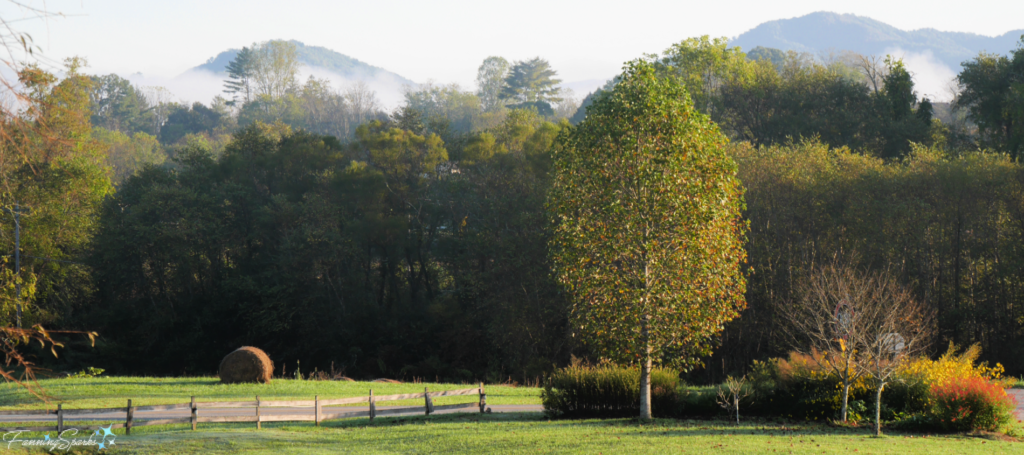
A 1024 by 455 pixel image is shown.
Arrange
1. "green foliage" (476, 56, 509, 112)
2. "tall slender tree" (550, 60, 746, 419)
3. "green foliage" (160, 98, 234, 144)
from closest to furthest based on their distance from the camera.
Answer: "tall slender tree" (550, 60, 746, 419)
"green foliage" (160, 98, 234, 144)
"green foliage" (476, 56, 509, 112)

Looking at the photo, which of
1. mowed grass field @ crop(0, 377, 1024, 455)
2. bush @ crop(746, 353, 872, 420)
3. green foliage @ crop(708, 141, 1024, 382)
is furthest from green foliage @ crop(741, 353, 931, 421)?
green foliage @ crop(708, 141, 1024, 382)

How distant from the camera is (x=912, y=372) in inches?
741

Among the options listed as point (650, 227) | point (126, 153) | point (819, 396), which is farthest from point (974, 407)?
point (126, 153)

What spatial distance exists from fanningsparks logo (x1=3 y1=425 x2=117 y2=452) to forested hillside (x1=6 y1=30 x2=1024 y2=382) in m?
24.2

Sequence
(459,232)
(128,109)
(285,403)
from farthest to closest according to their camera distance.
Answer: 1. (128,109)
2. (459,232)
3. (285,403)

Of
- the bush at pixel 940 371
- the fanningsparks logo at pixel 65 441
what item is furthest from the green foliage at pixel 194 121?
the bush at pixel 940 371

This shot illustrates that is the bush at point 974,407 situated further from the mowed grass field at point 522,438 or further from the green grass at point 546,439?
the green grass at point 546,439

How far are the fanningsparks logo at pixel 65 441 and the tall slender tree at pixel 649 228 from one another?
36.8 ft

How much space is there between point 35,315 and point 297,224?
15.7 m

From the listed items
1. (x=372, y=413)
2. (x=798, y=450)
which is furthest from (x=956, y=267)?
(x=372, y=413)

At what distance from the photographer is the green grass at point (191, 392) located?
75.1 feet

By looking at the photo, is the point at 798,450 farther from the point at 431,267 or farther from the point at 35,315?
the point at 35,315

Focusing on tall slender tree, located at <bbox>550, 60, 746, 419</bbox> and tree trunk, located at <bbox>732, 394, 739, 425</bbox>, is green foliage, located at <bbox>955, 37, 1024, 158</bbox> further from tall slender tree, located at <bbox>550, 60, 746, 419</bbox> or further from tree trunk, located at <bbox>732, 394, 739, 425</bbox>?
tree trunk, located at <bbox>732, 394, 739, 425</bbox>

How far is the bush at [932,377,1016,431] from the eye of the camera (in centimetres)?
1706
